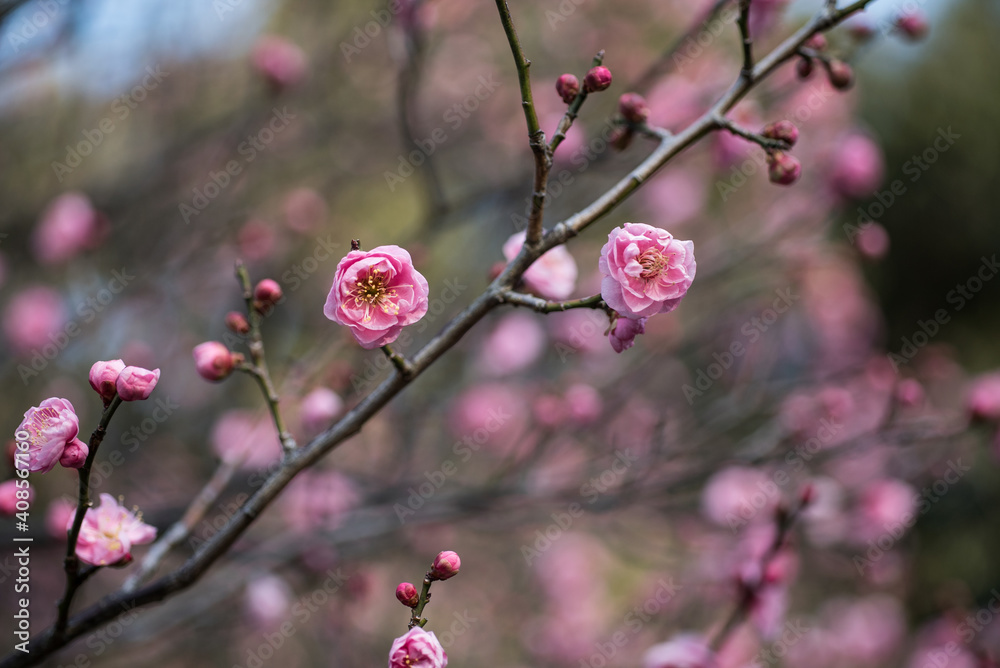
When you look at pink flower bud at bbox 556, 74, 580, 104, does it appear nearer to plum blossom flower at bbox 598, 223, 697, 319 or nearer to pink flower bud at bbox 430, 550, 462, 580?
plum blossom flower at bbox 598, 223, 697, 319

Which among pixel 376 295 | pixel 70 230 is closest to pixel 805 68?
pixel 376 295

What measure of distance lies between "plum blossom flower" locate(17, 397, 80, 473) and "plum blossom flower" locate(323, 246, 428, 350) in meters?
0.43

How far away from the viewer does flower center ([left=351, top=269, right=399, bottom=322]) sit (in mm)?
1028

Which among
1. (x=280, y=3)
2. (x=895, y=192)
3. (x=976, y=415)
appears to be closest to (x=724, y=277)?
(x=976, y=415)

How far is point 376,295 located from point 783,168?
79 cm

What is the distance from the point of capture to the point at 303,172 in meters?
4.02

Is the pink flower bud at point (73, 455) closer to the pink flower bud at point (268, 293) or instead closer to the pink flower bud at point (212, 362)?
the pink flower bud at point (212, 362)

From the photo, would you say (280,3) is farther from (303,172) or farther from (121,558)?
(121,558)

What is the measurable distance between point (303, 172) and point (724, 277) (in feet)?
8.14

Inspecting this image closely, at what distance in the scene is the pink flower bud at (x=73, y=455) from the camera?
41.1 inches

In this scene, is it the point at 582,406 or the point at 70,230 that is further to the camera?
the point at 70,230

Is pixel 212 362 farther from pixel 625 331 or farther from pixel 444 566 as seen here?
pixel 625 331

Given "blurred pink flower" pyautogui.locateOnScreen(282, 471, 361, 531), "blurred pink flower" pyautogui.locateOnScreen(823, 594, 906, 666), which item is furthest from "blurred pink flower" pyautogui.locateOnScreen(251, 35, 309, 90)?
"blurred pink flower" pyautogui.locateOnScreen(823, 594, 906, 666)

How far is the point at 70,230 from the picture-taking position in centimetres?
274
